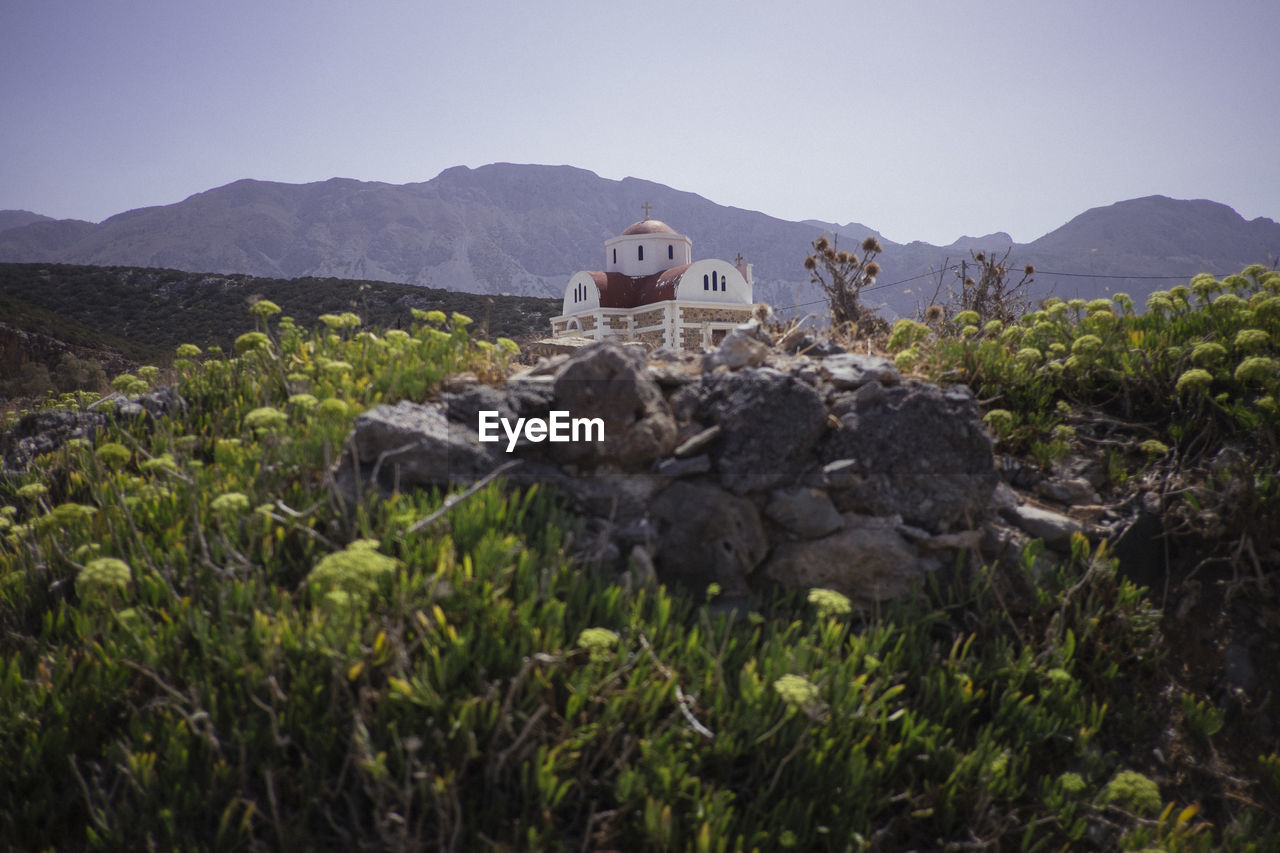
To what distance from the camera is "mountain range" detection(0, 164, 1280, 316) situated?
12056cm

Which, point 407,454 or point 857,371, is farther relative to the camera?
point 857,371

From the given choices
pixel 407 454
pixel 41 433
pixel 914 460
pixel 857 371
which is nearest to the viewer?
pixel 407 454

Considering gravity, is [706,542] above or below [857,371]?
below

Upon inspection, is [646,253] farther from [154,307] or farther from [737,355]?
[154,307]

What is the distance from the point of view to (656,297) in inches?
834

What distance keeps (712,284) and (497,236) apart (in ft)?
466

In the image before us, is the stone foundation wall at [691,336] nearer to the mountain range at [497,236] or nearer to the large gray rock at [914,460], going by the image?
the large gray rock at [914,460]

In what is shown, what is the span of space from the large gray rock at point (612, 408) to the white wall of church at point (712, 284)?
16928mm

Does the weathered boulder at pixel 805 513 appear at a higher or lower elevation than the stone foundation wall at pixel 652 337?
lower

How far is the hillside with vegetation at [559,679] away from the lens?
2.28 m

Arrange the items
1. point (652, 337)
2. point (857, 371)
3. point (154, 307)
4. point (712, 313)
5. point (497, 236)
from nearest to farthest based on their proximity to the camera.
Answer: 1. point (857, 371)
2. point (652, 337)
3. point (712, 313)
4. point (154, 307)
5. point (497, 236)

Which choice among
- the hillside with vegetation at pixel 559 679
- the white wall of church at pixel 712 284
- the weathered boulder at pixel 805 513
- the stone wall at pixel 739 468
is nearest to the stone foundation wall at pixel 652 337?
the white wall of church at pixel 712 284

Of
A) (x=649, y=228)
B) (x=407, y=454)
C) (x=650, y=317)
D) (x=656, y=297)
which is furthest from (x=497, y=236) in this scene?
(x=407, y=454)

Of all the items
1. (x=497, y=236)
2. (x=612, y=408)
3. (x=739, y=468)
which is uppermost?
(x=497, y=236)
